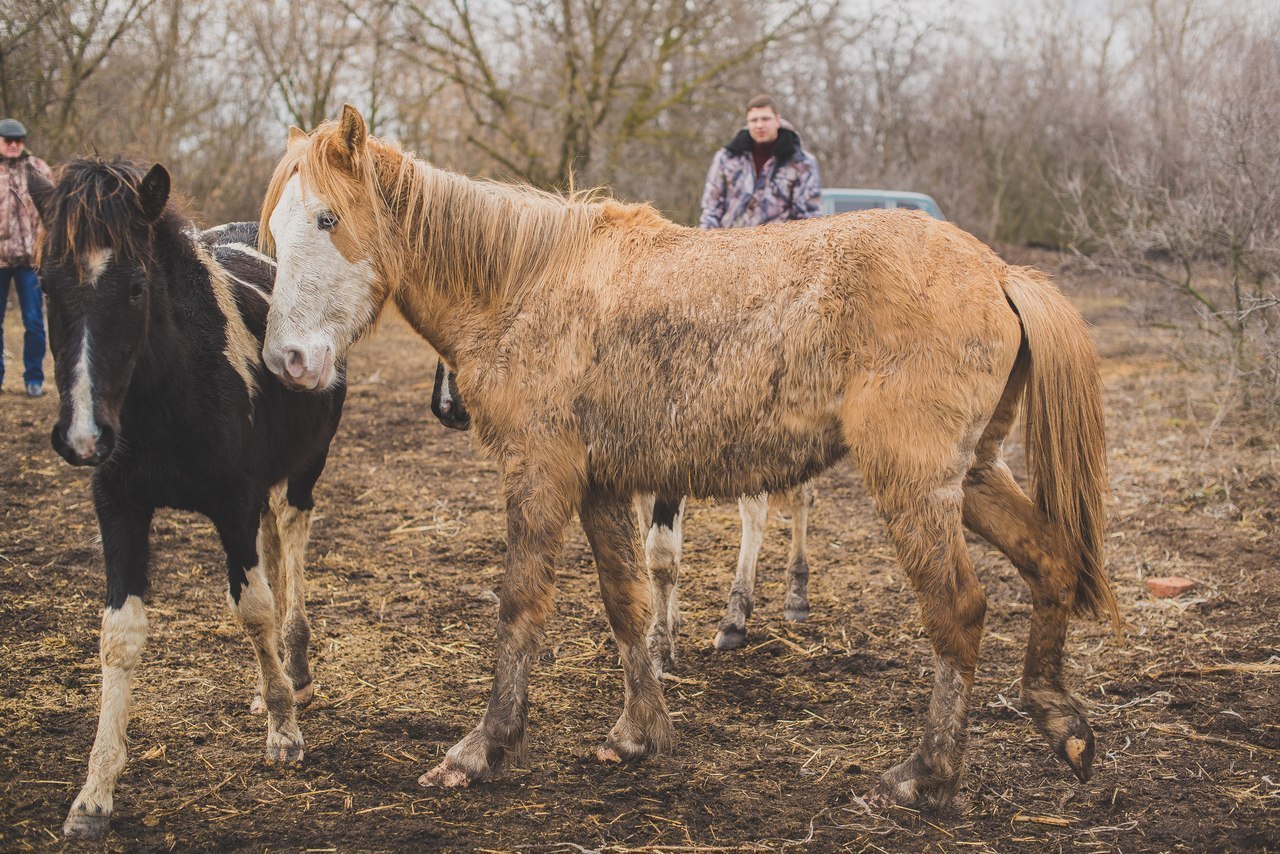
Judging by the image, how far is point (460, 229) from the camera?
3602mm

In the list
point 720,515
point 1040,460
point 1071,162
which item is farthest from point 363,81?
point 1071,162

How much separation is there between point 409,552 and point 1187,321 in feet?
28.2

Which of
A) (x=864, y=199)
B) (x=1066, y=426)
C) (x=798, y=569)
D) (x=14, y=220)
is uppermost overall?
(x=864, y=199)

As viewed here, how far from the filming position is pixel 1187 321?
10172 millimetres

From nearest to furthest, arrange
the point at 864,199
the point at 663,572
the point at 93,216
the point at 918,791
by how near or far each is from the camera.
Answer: the point at 93,216 < the point at 918,791 < the point at 663,572 < the point at 864,199

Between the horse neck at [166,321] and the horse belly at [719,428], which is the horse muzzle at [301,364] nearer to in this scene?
the horse neck at [166,321]

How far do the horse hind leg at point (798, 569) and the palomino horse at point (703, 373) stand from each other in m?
1.64

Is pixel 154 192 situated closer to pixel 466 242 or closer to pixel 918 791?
pixel 466 242

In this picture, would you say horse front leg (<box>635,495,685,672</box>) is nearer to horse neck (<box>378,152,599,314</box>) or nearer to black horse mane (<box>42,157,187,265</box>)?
horse neck (<box>378,152,599,314</box>)

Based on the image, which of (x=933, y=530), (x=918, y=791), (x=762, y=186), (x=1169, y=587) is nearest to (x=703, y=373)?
(x=933, y=530)

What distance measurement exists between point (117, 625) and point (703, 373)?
2.14 metres

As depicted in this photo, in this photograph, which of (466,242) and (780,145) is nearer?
(466,242)

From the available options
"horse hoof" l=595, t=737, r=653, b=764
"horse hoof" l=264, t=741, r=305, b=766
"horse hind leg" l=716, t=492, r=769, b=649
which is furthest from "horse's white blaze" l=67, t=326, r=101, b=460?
"horse hind leg" l=716, t=492, r=769, b=649

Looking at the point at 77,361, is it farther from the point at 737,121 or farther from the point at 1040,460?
the point at 737,121
